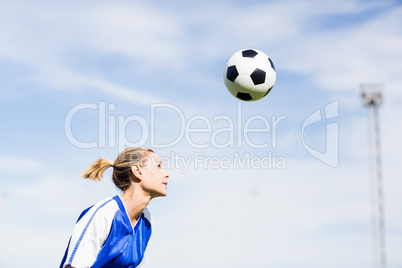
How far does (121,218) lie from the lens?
6664mm

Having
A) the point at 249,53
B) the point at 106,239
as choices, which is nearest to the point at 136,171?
the point at 106,239

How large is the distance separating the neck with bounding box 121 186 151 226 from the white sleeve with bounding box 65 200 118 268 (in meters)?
0.43

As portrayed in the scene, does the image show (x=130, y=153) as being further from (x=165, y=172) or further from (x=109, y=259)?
(x=109, y=259)

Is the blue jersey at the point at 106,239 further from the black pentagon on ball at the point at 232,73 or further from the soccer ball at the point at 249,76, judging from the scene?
the black pentagon on ball at the point at 232,73

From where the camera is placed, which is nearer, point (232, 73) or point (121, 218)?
point (121, 218)

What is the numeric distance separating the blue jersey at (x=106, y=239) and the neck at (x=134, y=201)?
12cm

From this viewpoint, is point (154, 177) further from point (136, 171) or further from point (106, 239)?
point (106, 239)

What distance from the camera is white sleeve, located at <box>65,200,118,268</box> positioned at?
6.12m

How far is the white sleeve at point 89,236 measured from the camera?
6121 mm

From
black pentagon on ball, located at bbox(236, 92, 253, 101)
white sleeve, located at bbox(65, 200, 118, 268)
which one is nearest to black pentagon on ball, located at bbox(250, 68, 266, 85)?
black pentagon on ball, located at bbox(236, 92, 253, 101)

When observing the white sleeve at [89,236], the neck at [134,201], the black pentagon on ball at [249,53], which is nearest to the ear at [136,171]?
the neck at [134,201]

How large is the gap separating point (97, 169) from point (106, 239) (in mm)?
1092

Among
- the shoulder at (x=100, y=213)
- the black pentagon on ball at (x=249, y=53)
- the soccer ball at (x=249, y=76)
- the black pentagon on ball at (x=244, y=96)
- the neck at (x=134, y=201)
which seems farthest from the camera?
the black pentagon on ball at (x=249, y=53)

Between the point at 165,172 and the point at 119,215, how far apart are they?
0.87m
